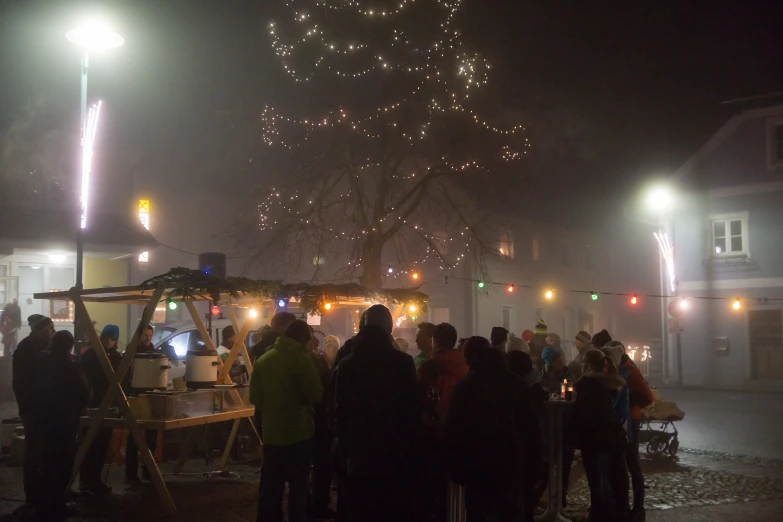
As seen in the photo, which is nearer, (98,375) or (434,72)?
(98,375)

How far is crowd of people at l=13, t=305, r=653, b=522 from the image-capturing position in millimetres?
4914

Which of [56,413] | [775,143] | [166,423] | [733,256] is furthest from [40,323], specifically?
[775,143]

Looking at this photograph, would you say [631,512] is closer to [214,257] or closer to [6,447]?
[214,257]

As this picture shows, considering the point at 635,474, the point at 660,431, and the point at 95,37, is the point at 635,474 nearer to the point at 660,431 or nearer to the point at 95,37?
the point at 660,431

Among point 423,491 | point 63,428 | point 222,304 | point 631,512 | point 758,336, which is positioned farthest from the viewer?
point 758,336

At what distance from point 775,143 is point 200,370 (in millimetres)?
26425

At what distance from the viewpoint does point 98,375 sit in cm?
940

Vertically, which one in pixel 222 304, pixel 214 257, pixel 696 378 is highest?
pixel 214 257

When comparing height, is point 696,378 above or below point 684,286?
below

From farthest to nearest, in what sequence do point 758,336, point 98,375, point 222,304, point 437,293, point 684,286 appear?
point 437,293 → point 684,286 → point 758,336 → point 222,304 → point 98,375

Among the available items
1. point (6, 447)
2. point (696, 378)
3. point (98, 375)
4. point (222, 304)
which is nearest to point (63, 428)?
point (98, 375)

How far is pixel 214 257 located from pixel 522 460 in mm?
6520

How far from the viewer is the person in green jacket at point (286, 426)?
662cm

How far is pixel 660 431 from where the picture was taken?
12930 millimetres
